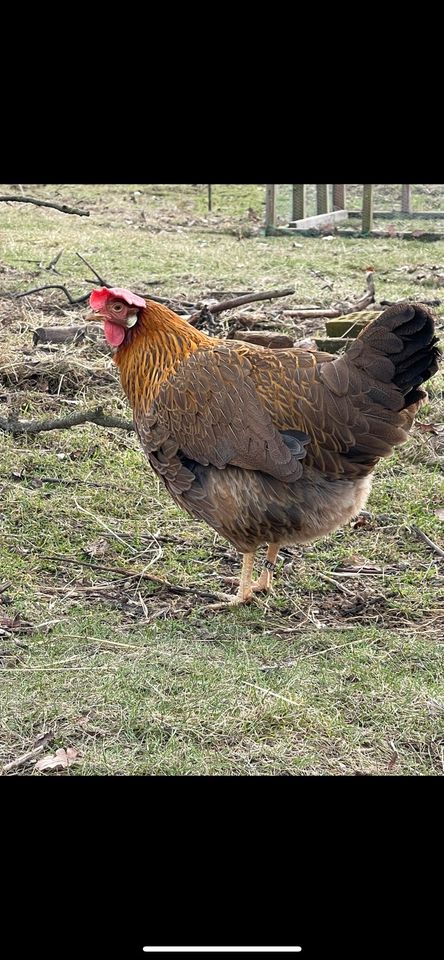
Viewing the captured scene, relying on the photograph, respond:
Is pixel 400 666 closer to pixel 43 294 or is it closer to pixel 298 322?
pixel 298 322

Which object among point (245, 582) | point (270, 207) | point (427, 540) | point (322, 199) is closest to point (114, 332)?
point (245, 582)

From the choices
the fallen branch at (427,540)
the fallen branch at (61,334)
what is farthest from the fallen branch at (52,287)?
the fallen branch at (427,540)

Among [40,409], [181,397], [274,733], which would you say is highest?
[181,397]

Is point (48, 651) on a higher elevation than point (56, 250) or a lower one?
lower

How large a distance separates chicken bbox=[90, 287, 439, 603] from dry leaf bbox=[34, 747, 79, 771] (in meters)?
1.12

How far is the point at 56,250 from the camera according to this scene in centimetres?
754

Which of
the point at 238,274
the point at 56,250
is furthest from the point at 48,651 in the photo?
the point at 56,250

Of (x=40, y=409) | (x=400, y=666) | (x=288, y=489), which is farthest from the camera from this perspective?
(x=40, y=409)

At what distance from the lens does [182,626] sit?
3.50 meters

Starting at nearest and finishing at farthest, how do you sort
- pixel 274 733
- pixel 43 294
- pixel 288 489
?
pixel 274 733 < pixel 288 489 < pixel 43 294

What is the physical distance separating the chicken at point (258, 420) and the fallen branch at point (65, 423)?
1.43ft

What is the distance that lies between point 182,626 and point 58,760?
0.93 meters

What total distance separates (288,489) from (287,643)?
55 cm

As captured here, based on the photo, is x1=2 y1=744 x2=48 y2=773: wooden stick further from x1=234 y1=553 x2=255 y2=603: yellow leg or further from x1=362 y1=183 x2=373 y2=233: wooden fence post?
x1=362 y1=183 x2=373 y2=233: wooden fence post
